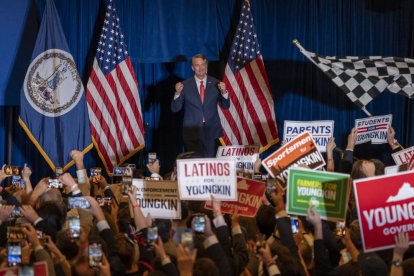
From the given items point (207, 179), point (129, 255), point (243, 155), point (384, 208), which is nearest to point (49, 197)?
point (207, 179)

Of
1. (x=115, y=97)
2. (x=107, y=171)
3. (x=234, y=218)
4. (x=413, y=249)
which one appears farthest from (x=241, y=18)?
(x=413, y=249)

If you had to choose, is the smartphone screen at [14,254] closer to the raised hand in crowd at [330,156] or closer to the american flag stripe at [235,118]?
the raised hand in crowd at [330,156]

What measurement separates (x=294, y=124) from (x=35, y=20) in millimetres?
3960

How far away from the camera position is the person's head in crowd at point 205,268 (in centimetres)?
425

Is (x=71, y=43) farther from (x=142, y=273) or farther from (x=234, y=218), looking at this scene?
(x=142, y=273)

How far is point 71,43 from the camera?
437 inches

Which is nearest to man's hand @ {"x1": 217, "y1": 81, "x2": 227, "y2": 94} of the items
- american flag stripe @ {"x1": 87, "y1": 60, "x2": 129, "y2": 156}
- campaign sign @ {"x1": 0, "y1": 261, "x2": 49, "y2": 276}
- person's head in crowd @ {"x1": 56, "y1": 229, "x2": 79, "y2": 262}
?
american flag stripe @ {"x1": 87, "y1": 60, "x2": 129, "y2": 156}

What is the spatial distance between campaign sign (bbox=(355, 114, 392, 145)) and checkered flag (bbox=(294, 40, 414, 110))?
0.46 metres

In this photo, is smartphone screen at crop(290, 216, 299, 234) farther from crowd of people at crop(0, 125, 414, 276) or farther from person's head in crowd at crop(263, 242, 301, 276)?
person's head in crowd at crop(263, 242, 301, 276)

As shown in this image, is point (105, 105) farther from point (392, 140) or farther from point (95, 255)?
point (95, 255)

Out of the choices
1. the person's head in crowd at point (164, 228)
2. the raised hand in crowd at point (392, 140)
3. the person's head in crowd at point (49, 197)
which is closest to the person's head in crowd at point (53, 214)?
the person's head in crowd at point (49, 197)

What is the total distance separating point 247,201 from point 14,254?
2236 mm

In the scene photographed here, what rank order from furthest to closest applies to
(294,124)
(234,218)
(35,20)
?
(35,20), (294,124), (234,218)

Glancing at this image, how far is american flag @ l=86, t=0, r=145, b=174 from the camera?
1039 centimetres
